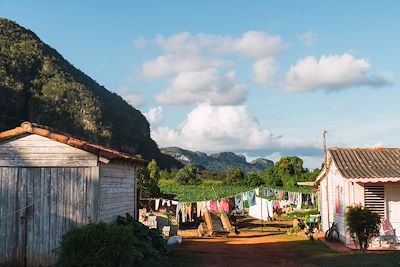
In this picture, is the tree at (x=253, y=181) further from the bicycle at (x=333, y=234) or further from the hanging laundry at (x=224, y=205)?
the bicycle at (x=333, y=234)

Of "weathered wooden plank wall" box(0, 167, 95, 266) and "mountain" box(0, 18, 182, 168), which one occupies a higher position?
"mountain" box(0, 18, 182, 168)

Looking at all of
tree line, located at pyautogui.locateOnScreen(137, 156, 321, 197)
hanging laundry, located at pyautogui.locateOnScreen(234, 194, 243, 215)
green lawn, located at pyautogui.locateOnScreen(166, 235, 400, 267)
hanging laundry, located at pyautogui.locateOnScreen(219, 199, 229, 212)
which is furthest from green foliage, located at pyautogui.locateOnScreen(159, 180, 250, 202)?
green lawn, located at pyautogui.locateOnScreen(166, 235, 400, 267)

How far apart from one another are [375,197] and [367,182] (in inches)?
43.6

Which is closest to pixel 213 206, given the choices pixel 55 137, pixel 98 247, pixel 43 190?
pixel 43 190

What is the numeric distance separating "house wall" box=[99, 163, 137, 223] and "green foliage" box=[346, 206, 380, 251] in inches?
290

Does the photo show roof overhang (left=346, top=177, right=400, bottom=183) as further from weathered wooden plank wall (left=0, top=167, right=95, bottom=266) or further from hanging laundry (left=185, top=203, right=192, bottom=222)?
hanging laundry (left=185, top=203, right=192, bottom=222)

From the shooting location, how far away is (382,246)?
761 inches

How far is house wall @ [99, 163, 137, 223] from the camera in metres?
13.5

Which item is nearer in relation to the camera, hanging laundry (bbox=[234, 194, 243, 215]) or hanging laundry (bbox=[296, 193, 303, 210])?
hanging laundry (bbox=[234, 194, 243, 215])

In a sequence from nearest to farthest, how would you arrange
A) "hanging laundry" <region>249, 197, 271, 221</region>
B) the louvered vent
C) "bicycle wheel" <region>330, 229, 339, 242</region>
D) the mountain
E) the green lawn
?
the green lawn → the louvered vent → "bicycle wheel" <region>330, 229, 339, 242</region> → "hanging laundry" <region>249, 197, 271, 221</region> → the mountain

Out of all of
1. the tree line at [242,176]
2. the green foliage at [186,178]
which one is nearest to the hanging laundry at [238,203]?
the tree line at [242,176]

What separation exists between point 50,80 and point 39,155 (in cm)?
9747

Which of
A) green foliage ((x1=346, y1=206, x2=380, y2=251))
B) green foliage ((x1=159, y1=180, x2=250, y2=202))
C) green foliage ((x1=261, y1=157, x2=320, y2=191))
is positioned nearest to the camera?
green foliage ((x1=346, y1=206, x2=380, y2=251))

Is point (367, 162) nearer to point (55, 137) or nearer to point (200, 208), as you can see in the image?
point (200, 208)
